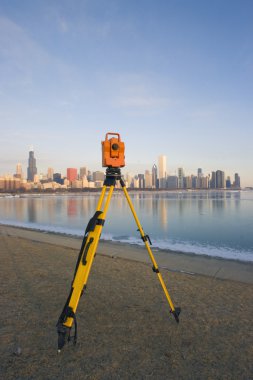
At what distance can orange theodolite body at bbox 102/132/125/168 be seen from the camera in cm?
361

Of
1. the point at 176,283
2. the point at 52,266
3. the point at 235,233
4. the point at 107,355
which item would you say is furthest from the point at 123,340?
the point at 235,233

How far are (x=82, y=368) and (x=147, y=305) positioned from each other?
198 cm

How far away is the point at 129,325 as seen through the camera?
399 centimetres

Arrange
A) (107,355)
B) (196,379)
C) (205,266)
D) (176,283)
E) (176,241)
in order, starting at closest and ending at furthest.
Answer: (196,379)
(107,355)
(176,283)
(205,266)
(176,241)

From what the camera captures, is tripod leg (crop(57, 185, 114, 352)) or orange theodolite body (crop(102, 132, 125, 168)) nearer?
tripod leg (crop(57, 185, 114, 352))

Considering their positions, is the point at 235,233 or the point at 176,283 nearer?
the point at 176,283

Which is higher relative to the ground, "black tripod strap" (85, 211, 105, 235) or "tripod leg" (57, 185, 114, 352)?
"black tripod strap" (85, 211, 105, 235)

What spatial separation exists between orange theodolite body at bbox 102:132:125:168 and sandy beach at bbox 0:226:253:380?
2.45 meters

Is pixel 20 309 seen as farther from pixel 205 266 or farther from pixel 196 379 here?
pixel 205 266

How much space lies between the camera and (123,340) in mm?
3555

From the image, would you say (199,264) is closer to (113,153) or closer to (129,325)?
(129,325)

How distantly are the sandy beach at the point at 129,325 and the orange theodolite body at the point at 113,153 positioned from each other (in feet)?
8.04

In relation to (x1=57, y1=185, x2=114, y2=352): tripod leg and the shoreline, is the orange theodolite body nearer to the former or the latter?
(x1=57, y1=185, x2=114, y2=352): tripod leg

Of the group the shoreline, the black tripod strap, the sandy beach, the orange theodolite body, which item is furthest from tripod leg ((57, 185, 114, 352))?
the shoreline
